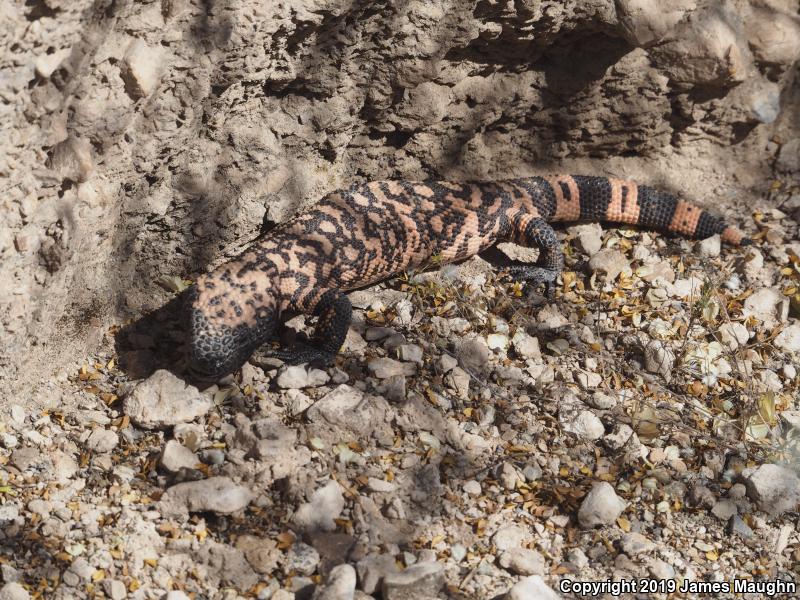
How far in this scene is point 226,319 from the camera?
9.77 ft

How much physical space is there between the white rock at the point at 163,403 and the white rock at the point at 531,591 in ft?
3.83

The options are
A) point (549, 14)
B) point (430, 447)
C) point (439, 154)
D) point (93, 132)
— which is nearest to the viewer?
point (93, 132)

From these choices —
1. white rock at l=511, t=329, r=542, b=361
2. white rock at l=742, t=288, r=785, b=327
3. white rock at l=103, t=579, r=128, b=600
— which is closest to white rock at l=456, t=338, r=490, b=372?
white rock at l=511, t=329, r=542, b=361

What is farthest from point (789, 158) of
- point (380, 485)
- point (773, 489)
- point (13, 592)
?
point (13, 592)

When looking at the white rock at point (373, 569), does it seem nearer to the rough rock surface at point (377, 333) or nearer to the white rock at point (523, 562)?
the rough rock surface at point (377, 333)

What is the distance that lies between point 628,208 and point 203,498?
2323mm

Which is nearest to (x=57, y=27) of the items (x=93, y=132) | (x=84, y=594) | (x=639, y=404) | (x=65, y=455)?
(x=93, y=132)

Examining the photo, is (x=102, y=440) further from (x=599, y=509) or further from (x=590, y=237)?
(x=590, y=237)

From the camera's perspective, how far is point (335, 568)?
2.30 meters

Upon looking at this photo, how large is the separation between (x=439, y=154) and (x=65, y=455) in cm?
197

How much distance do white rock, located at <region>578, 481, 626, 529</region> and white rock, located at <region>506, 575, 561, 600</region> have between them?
30 centimetres

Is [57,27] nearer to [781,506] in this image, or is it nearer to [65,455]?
[65,455]

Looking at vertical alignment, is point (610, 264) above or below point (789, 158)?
below

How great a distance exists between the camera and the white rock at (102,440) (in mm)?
2661
